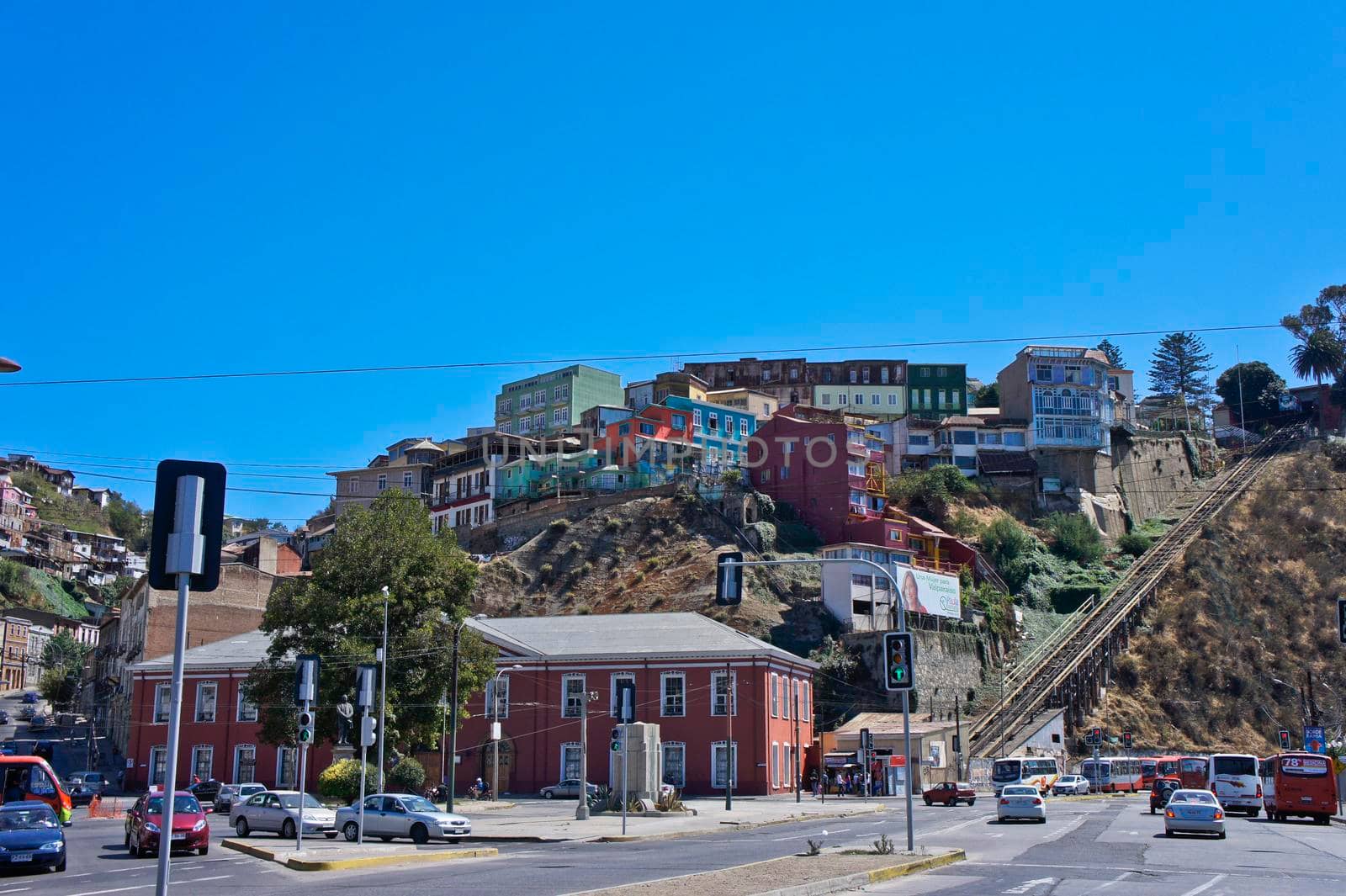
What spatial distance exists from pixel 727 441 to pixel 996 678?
123ft

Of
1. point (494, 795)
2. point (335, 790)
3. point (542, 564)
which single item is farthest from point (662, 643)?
point (542, 564)

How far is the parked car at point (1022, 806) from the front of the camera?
133 ft

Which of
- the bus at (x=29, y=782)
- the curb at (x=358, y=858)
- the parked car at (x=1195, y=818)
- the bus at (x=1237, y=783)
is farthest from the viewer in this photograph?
the bus at (x=1237, y=783)

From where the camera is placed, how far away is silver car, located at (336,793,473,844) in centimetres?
3481

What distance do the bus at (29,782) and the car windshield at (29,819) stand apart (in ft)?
8.71

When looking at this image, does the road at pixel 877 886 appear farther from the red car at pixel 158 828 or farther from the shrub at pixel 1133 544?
the shrub at pixel 1133 544

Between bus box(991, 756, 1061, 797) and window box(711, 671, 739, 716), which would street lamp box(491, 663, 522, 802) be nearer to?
window box(711, 671, 739, 716)

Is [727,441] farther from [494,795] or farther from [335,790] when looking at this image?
[335,790]

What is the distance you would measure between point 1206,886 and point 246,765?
5600 cm

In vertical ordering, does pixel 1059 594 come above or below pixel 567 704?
above

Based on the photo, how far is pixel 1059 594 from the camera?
105062 millimetres

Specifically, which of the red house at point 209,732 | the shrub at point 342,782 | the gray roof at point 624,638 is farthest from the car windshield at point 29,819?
the red house at point 209,732

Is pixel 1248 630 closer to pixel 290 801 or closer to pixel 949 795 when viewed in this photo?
pixel 949 795

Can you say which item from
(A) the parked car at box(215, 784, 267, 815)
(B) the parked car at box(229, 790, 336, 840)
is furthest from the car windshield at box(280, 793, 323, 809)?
(A) the parked car at box(215, 784, 267, 815)
